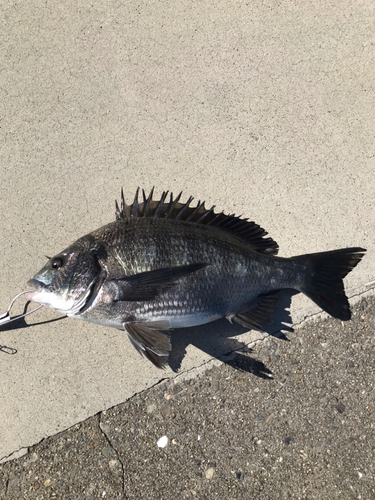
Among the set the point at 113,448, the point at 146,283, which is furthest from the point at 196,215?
the point at 113,448

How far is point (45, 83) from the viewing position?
3148mm

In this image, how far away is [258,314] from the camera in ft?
8.82

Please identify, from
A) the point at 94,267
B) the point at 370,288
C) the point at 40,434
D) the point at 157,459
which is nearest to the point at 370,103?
the point at 370,288

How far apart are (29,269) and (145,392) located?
4.61 ft

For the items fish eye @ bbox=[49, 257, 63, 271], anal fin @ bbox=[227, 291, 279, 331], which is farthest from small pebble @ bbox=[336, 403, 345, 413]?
fish eye @ bbox=[49, 257, 63, 271]

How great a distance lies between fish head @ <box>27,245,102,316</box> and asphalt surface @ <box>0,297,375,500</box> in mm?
1053

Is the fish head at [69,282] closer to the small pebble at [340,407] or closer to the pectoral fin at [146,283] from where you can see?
the pectoral fin at [146,283]

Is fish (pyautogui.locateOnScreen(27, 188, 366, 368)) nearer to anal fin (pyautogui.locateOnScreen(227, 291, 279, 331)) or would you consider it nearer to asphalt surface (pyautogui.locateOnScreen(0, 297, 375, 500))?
anal fin (pyautogui.locateOnScreen(227, 291, 279, 331))

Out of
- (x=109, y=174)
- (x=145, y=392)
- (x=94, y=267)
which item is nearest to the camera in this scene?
(x=94, y=267)

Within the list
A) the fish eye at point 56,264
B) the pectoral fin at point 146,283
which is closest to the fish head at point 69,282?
the fish eye at point 56,264

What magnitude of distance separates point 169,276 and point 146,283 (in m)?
0.16

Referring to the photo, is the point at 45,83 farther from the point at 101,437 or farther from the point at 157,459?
the point at 157,459

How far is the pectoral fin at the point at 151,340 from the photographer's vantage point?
94.8 inches

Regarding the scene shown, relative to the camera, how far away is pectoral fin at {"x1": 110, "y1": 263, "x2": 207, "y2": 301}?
7.72 ft
